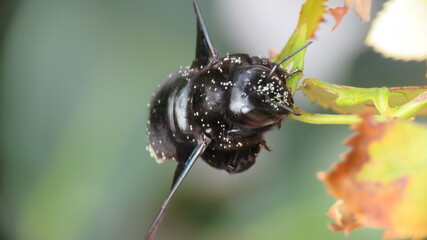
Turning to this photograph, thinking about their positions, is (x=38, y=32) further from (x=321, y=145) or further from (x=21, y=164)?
(x=321, y=145)

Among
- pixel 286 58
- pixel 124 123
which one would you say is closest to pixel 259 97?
pixel 286 58

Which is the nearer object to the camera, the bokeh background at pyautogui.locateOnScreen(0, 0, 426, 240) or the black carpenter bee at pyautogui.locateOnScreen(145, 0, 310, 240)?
the black carpenter bee at pyautogui.locateOnScreen(145, 0, 310, 240)

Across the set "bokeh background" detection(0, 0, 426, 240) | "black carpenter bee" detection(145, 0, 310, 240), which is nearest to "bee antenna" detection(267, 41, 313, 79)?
"black carpenter bee" detection(145, 0, 310, 240)

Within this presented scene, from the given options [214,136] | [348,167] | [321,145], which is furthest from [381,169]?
[321,145]

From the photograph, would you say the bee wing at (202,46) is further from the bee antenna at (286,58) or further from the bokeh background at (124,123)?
the bokeh background at (124,123)

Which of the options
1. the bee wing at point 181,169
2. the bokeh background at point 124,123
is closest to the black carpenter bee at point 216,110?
A: the bee wing at point 181,169

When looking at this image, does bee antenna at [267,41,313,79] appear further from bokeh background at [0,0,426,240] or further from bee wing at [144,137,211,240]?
bokeh background at [0,0,426,240]
